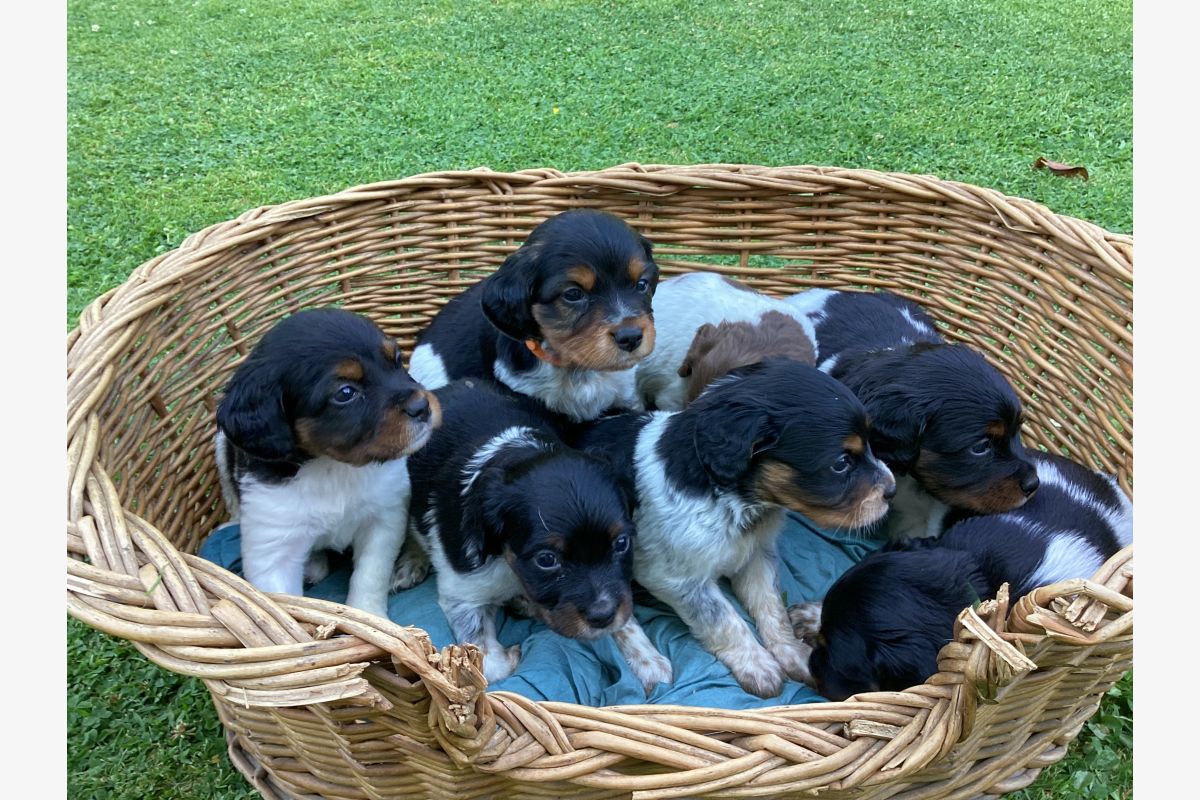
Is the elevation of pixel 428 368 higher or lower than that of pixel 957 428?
lower

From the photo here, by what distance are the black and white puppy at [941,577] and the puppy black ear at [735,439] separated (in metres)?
0.65

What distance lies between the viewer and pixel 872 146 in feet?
29.6

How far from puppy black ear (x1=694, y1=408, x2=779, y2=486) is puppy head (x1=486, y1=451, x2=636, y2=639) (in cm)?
40

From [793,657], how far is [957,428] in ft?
3.92

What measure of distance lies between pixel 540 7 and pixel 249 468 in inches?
390

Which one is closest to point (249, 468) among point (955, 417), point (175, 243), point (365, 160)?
point (955, 417)

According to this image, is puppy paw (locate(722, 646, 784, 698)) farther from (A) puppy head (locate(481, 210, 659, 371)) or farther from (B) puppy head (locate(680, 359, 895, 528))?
(A) puppy head (locate(481, 210, 659, 371))

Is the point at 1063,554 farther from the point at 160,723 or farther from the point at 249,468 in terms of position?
the point at 160,723

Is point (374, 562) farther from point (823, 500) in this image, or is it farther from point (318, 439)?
point (823, 500)

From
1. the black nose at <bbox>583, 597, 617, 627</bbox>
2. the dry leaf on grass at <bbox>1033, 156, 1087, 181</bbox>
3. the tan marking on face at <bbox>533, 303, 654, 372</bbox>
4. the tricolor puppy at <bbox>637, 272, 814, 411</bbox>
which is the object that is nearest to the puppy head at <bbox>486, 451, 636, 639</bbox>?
the black nose at <bbox>583, 597, 617, 627</bbox>

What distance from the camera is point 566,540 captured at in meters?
3.42

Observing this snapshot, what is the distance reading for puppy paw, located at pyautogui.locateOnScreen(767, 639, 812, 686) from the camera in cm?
414

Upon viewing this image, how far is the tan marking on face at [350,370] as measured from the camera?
3.60 metres

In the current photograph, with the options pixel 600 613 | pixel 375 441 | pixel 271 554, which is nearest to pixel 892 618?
pixel 600 613
